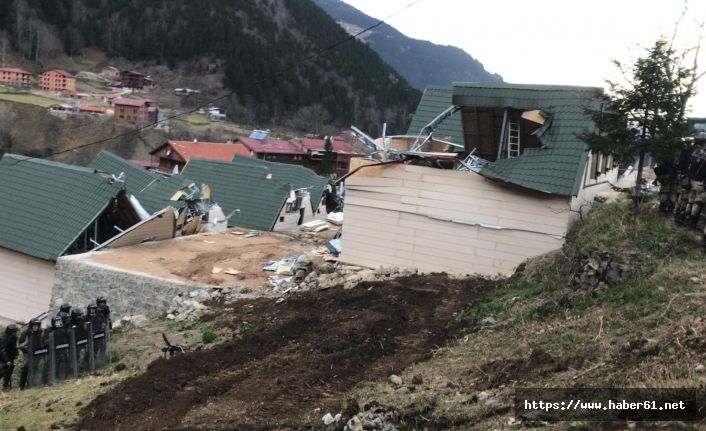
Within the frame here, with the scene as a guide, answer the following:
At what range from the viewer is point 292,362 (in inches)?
398

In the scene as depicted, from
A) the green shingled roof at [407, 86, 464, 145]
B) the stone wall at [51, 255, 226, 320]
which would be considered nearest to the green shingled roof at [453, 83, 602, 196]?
the green shingled roof at [407, 86, 464, 145]

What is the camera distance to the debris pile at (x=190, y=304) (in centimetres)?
1542

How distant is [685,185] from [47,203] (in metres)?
19.8

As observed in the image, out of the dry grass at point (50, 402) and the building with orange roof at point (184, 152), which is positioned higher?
the building with orange roof at point (184, 152)

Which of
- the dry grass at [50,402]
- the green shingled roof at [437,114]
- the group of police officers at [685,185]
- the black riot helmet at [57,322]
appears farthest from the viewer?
the green shingled roof at [437,114]

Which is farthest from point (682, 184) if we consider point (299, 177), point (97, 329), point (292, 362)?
point (299, 177)

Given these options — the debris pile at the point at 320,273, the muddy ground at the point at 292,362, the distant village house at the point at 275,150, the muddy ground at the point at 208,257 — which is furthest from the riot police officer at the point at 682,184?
the distant village house at the point at 275,150

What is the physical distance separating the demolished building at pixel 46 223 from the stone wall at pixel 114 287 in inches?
56.0

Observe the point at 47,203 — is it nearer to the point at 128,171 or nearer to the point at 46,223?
the point at 46,223

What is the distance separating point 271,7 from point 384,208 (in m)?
155

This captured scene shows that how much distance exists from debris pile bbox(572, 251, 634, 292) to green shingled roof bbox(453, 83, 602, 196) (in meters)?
5.38

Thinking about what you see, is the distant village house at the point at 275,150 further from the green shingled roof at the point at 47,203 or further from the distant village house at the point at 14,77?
the distant village house at the point at 14,77

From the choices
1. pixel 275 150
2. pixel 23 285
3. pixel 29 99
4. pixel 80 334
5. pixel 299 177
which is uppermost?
pixel 29 99

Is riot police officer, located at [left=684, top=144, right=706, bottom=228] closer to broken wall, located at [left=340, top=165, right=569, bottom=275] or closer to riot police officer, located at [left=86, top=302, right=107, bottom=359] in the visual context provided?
broken wall, located at [left=340, top=165, right=569, bottom=275]
